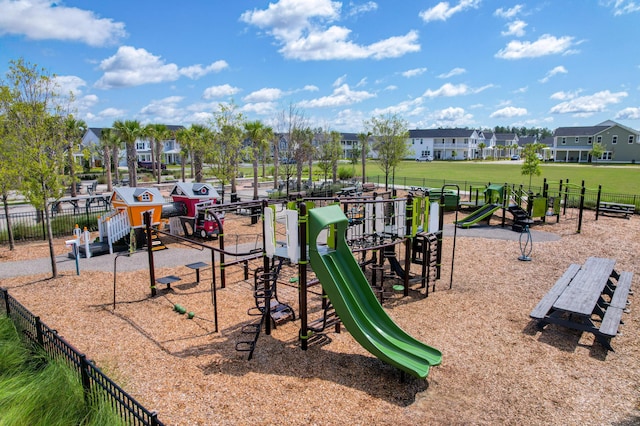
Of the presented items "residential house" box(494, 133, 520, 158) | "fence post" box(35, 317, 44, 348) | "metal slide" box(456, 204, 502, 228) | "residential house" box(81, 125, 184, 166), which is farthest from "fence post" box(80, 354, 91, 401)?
"residential house" box(494, 133, 520, 158)

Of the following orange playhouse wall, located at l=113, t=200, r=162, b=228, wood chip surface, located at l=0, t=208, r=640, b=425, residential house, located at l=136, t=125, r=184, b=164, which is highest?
residential house, located at l=136, t=125, r=184, b=164

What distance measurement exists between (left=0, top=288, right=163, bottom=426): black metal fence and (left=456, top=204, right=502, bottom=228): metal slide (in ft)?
62.7

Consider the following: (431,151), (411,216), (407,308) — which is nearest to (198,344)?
(407,308)

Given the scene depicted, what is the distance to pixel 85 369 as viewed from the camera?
590 cm

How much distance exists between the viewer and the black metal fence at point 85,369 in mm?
5059

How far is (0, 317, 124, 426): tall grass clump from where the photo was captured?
5.42 metres

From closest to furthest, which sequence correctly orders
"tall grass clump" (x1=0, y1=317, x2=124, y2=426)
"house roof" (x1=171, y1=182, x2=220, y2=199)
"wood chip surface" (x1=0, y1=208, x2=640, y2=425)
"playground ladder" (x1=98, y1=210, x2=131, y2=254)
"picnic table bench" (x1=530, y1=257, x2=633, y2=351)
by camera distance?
"tall grass clump" (x1=0, y1=317, x2=124, y2=426) < "wood chip surface" (x1=0, y1=208, x2=640, y2=425) < "picnic table bench" (x1=530, y1=257, x2=633, y2=351) < "playground ladder" (x1=98, y1=210, x2=131, y2=254) < "house roof" (x1=171, y1=182, x2=220, y2=199)

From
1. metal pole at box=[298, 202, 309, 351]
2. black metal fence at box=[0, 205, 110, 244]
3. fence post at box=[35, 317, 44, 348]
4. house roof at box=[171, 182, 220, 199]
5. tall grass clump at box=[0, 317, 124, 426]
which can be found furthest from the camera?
house roof at box=[171, 182, 220, 199]

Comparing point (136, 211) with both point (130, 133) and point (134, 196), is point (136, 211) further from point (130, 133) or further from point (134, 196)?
point (130, 133)

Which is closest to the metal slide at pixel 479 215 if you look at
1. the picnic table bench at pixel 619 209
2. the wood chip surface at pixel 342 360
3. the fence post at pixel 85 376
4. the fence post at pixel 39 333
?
the picnic table bench at pixel 619 209

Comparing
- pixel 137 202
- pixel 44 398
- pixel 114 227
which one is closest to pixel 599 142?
pixel 137 202

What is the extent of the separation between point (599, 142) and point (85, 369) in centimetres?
10288

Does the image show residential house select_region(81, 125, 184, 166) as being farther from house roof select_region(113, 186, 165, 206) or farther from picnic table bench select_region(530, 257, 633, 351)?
picnic table bench select_region(530, 257, 633, 351)

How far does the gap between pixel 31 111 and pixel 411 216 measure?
1169cm
